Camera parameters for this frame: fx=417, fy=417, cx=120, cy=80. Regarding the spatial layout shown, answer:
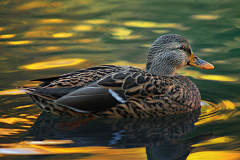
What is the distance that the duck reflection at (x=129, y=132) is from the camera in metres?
5.74

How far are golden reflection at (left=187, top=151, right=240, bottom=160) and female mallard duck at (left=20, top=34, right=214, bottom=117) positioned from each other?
156cm

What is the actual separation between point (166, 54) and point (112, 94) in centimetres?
137

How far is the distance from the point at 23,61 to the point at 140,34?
354cm

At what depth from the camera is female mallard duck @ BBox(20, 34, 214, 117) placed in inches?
263

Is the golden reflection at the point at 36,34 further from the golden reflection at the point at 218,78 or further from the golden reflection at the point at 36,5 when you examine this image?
the golden reflection at the point at 218,78

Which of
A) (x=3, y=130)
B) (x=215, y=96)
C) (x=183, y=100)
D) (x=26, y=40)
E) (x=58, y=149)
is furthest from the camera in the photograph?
(x=26, y=40)

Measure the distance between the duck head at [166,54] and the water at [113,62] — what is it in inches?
36.7

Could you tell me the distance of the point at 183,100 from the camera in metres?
7.14

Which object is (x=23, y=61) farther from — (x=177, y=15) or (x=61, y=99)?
(x=177, y=15)

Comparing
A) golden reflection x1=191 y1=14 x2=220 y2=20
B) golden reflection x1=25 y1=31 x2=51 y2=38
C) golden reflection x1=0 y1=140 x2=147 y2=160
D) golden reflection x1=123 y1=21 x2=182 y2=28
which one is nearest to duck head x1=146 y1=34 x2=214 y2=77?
golden reflection x1=0 y1=140 x2=147 y2=160

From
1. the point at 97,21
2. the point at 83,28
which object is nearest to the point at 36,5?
the point at 97,21

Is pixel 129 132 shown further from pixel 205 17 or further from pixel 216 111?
pixel 205 17

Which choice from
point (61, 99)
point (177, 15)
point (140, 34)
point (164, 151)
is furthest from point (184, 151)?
point (177, 15)

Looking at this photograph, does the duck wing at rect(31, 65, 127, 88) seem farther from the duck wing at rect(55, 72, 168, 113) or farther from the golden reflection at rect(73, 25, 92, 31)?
the golden reflection at rect(73, 25, 92, 31)
